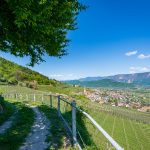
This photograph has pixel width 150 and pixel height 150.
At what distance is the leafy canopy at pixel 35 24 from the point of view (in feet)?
41.6

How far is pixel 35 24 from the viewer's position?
43.8 ft

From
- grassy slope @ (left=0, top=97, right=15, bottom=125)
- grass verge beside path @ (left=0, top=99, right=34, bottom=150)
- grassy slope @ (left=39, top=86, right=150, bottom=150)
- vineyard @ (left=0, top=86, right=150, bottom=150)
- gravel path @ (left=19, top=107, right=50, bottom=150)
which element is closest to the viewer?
gravel path @ (left=19, top=107, right=50, bottom=150)

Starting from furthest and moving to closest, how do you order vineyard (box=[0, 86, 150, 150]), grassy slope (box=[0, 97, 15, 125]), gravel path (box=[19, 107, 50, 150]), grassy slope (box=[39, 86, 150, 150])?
grassy slope (box=[0, 97, 15, 125])
grassy slope (box=[39, 86, 150, 150])
vineyard (box=[0, 86, 150, 150])
gravel path (box=[19, 107, 50, 150])

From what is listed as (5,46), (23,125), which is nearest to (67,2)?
(5,46)

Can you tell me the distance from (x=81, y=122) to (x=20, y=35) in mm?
9698

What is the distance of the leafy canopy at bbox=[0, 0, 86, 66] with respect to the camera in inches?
499

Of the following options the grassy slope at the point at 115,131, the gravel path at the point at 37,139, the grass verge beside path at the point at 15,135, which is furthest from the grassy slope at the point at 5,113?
the grassy slope at the point at 115,131

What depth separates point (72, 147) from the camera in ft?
41.4

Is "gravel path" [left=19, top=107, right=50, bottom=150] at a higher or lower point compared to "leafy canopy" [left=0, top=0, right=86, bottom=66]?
lower

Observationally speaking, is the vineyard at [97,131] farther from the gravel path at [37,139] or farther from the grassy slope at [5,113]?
the grassy slope at [5,113]

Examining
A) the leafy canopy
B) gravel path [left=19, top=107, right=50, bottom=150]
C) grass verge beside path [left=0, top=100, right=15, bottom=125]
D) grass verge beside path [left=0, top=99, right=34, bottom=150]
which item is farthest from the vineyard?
the leafy canopy

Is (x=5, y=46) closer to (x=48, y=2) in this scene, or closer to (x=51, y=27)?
(x=51, y=27)

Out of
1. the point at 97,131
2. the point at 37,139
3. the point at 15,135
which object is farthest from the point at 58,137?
the point at 97,131

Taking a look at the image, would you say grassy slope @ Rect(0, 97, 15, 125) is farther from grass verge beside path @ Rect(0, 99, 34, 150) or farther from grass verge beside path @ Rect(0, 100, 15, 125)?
grass verge beside path @ Rect(0, 99, 34, 150)
